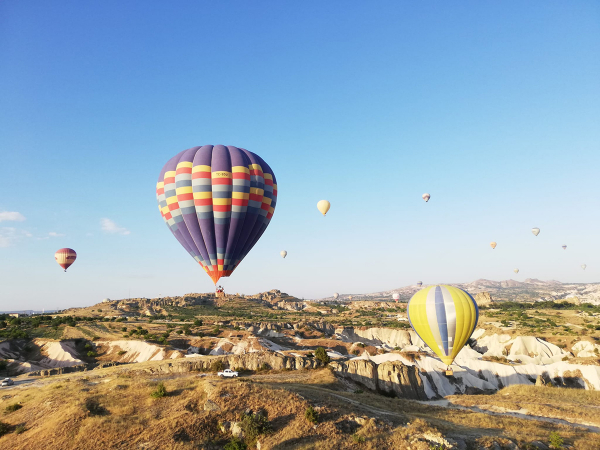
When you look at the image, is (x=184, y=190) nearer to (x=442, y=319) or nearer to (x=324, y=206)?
(x=324, y=206)

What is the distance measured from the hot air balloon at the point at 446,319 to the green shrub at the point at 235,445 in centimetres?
3023

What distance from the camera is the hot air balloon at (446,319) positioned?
43.7 m

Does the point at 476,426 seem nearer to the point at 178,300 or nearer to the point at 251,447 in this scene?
the point at 251,447

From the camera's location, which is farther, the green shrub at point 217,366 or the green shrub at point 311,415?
the green shrub at point 217,366

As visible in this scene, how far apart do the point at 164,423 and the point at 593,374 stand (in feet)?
221

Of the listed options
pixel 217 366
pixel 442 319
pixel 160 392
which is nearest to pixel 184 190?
pixel 217 366

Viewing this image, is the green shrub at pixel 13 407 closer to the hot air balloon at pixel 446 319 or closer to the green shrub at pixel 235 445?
the green shrub at pixel 235 445

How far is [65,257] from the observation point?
93438 millimetres

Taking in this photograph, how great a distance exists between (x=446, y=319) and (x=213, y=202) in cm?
3099

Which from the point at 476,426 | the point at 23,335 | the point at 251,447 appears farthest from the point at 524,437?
the point at 23,335

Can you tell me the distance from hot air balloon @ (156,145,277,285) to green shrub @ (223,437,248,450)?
26379 millimetres

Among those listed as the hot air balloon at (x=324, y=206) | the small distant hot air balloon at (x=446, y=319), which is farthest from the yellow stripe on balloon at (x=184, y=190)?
the small distant hot air balloon at (x=446, y=319)

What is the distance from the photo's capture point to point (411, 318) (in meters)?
48.6

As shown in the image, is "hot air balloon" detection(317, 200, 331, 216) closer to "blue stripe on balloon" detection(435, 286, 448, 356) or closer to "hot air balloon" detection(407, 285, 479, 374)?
"hot air balloon" detection(407, 285, 479, 374)
